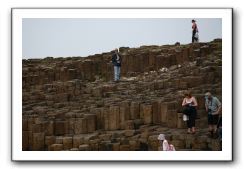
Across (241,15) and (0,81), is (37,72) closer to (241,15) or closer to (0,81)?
(0,81)

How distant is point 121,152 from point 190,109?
42.5 inches

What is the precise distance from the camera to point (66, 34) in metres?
14.8

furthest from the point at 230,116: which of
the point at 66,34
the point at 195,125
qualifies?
the point at 66,34

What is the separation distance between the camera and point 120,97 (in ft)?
48.6

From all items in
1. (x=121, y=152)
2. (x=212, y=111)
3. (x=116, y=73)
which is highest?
(x=116, y=73)

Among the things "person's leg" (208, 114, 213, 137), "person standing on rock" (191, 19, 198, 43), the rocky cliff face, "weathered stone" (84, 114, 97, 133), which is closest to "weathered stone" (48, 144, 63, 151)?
the rocky cliff face

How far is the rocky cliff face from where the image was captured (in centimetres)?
1461

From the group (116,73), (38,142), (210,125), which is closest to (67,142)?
(38,142)

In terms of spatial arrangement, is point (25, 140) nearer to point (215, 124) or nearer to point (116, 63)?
point (116, 63)

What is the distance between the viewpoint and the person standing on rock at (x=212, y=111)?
14.6 meters

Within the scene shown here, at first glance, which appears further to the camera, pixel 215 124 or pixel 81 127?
pixel 81 127

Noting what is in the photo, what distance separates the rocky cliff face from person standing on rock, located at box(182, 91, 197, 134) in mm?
67

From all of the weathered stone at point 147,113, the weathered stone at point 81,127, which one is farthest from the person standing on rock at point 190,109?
the weathered stone at point 81,127

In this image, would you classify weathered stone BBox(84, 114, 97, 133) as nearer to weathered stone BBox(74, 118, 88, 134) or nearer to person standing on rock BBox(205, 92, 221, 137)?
weathered stone BBox(74, 118, 88, 134)
